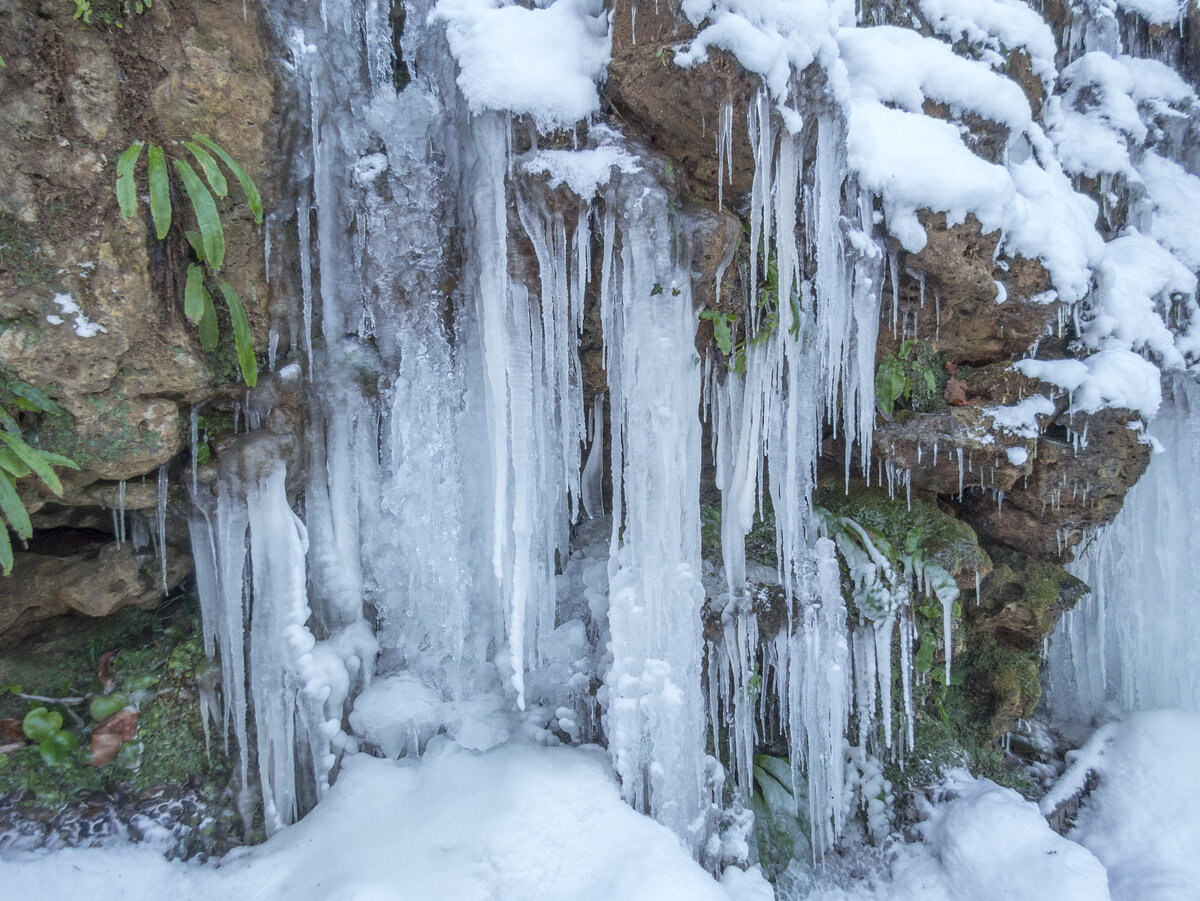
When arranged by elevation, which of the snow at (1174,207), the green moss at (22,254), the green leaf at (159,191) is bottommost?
the green moss at (22,254)

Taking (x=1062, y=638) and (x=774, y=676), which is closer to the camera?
(x=774, y=676)

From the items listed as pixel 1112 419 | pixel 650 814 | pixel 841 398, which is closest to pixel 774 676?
pixel 650 814

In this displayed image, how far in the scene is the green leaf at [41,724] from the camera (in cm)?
352

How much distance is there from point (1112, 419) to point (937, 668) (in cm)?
233

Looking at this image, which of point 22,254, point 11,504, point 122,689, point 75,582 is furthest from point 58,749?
point 22,254

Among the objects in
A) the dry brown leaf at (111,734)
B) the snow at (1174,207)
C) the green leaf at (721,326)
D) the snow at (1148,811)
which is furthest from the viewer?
the snow at (1174,207)

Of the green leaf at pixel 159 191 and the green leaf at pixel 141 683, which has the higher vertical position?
the green leaf at pixel 159 191

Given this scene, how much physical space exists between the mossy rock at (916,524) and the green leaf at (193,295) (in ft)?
14.5

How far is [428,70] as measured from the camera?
12.4 ft

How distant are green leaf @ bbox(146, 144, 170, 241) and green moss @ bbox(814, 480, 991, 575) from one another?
464 centimetres

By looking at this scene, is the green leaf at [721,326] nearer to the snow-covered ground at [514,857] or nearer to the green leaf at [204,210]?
the green leaf at [204,210]

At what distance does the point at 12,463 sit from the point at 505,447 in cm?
224

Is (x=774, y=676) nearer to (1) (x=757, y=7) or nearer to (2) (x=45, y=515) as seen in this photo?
(1) (x=757, y=7)

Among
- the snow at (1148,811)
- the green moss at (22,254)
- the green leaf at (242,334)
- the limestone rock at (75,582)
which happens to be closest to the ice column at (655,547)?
the green leaf at (242,334)
